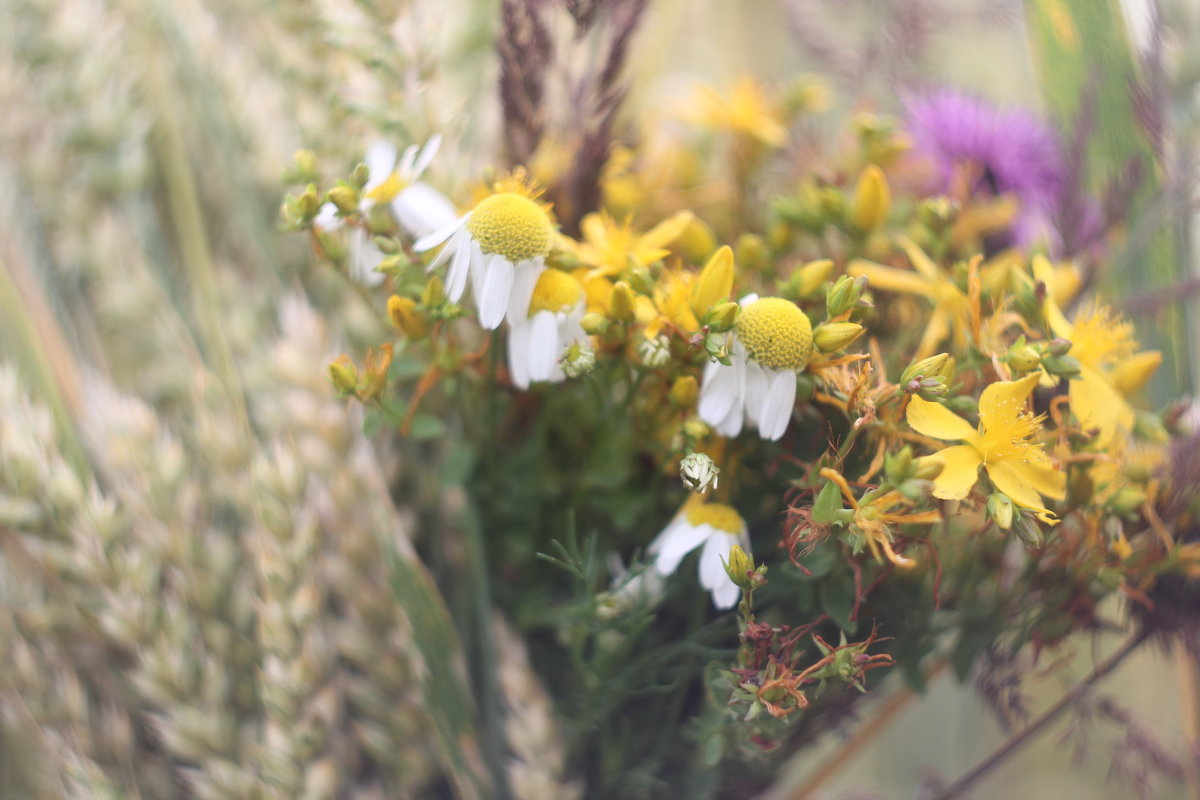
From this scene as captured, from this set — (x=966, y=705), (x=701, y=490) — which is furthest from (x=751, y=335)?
(x=966, y=705)

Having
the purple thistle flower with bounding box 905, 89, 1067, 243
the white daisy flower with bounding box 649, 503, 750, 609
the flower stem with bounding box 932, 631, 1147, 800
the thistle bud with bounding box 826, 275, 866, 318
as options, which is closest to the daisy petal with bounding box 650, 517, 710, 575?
the white daisy flower with bounding box 649, 503, 750, 609

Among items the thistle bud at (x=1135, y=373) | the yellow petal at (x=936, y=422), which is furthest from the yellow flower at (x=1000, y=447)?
the thistle bud at (x=1135, y=373)

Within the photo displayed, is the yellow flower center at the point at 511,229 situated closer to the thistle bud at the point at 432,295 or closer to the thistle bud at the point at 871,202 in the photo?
the thistle bud at the point at 432,295

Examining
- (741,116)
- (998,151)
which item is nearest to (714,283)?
(741,116)

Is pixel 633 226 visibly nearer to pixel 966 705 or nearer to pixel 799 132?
pixel 799 132

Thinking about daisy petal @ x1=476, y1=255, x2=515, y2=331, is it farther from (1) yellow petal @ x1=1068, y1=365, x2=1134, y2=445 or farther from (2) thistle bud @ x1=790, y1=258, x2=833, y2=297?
(1) yellow petal @ x1=1068, y1=365, x2=1134, y2=445

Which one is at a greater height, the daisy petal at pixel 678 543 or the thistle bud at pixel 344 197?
the thistle bud at pixel 344 197
